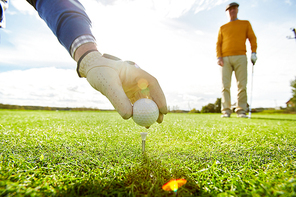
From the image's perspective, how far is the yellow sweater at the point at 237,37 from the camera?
7016 mm

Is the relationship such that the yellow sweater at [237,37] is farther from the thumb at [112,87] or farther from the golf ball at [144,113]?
the thumb at [112,87]

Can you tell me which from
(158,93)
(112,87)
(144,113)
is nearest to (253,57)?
(158,93)

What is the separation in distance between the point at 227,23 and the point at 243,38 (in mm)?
960

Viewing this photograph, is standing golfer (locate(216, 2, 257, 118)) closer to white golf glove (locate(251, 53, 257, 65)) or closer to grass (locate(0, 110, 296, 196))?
white golf glove (locate(251, 53, 257, 65))

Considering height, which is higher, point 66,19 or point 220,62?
point 220,62

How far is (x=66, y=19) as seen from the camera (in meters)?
2.23

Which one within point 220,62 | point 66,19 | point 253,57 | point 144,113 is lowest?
point 144,113

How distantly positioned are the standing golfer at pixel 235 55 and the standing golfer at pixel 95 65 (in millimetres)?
6000

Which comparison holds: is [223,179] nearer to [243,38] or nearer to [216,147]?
[216,147]

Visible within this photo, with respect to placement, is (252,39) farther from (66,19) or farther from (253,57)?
(66,19)

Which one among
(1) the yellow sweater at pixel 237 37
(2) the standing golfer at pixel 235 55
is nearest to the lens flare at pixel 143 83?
(2) the standing golfer at pixel 235 55

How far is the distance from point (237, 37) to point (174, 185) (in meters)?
7.67

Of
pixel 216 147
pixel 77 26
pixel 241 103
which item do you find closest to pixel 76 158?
pixel 216 147

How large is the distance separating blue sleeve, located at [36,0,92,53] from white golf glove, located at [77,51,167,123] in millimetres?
417
